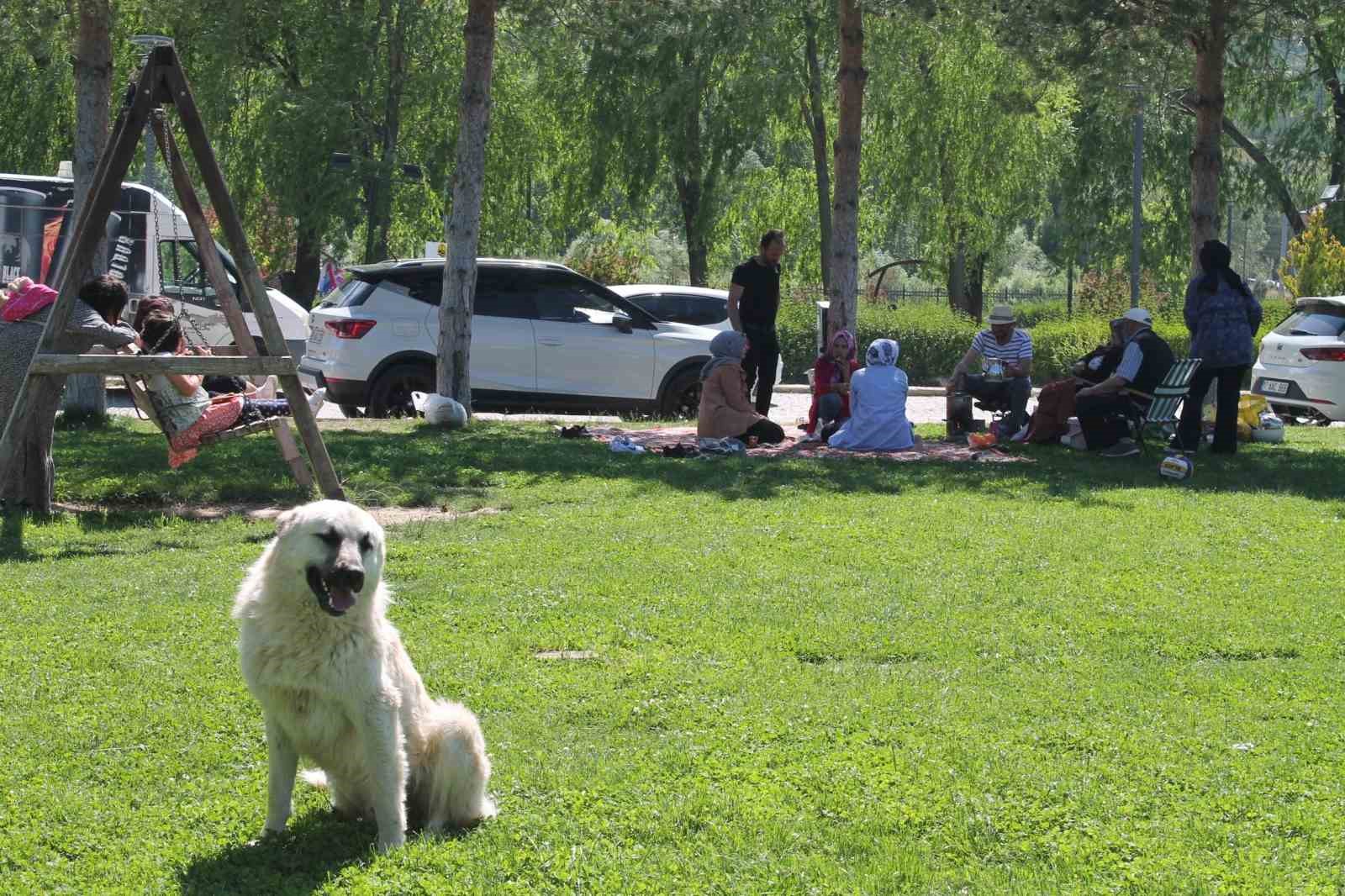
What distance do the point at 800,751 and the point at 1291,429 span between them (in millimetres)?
14111

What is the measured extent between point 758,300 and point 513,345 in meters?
3.44

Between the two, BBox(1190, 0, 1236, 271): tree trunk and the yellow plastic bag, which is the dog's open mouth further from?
the yellow plastic bag

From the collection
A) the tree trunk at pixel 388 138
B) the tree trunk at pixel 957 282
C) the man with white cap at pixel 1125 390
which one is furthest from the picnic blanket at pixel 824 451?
the tree trunk at pixel 957 282

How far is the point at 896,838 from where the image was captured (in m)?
4.77

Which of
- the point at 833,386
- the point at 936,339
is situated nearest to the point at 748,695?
the point at 833,386

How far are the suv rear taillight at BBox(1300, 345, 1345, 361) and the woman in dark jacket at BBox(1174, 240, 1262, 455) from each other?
536 centimetres

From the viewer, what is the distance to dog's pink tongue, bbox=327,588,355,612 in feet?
14.2

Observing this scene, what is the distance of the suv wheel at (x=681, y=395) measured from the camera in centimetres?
1822

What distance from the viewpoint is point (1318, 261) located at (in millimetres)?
31703

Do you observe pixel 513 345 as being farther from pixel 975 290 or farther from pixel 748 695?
pixel 975 290

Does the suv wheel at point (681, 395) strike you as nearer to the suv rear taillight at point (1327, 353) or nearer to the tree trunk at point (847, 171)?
the tree trunk at point (847, 171)

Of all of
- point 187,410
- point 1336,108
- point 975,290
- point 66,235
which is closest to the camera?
point 187,410

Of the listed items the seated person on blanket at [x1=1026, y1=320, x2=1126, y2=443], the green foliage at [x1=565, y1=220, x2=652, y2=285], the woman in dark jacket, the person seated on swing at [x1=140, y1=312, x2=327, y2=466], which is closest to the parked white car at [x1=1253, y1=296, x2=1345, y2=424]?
the woman in dark jacket

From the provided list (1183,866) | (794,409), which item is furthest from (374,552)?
(794,409)
